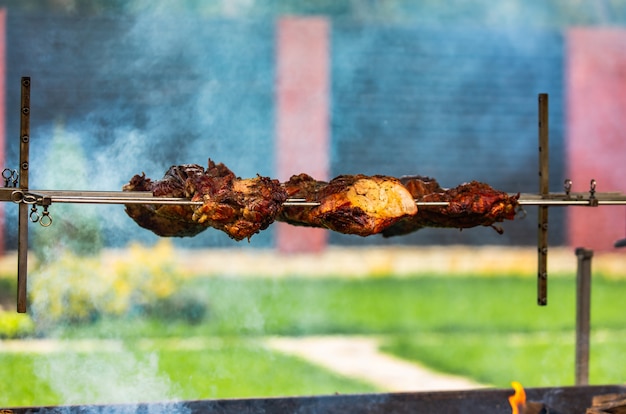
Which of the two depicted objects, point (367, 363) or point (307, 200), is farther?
point (367, 363)

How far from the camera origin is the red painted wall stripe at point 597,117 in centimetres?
825

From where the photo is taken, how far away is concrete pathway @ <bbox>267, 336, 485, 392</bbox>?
5.93m

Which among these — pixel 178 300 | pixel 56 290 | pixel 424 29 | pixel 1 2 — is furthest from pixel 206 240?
pixel 424 29

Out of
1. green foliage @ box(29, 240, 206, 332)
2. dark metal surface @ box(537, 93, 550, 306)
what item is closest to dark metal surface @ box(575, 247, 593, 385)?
dark metal surface @ box(537, 93, 550, 306)

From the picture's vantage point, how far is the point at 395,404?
11.2 feet

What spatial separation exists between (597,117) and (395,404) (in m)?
5.99

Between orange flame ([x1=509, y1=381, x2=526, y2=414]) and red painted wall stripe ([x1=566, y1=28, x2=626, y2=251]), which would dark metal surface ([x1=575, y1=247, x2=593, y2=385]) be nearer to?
orange flame ([x1=509, y1=381, x2=526, y2=414])

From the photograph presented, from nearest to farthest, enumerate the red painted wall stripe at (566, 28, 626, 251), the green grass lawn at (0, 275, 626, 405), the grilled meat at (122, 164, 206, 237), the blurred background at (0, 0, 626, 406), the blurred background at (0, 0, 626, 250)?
the grilled meat at (122, 164, 206, 237) → the blurred background at (0, 0, 626, 406) → the green grass lawn at (0, 275, 626, 405) → the blurred background at (0, 0, 626, 250) → the red painted wall stripe at (566, 28, 626, 251)

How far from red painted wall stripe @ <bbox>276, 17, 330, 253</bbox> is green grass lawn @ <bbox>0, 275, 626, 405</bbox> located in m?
0.46

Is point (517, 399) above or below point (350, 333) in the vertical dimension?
above

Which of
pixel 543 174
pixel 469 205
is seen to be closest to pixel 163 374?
pixel 469 205

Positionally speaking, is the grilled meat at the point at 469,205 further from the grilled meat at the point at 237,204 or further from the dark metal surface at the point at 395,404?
the dark metal surface at the point at 395,404

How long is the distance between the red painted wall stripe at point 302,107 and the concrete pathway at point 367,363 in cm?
97

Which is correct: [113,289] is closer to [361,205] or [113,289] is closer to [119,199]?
[119,199]
